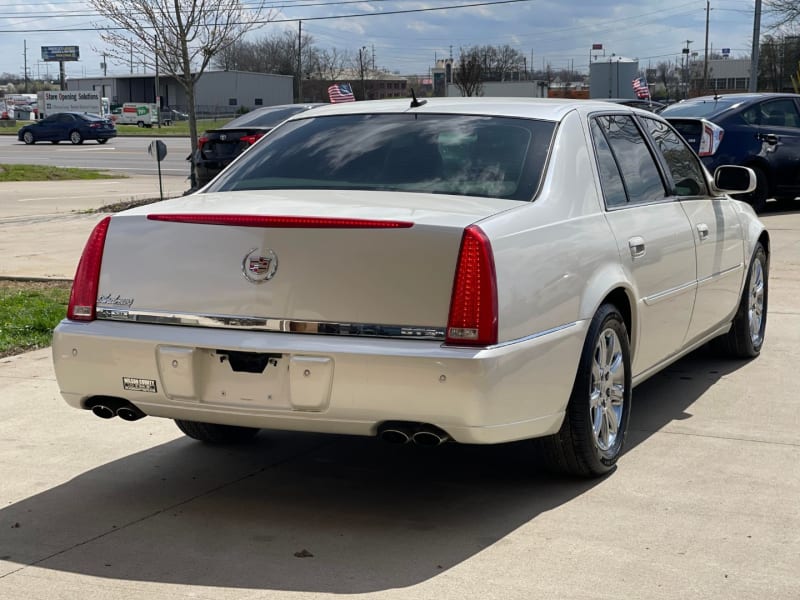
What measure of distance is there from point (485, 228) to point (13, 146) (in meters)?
47.5

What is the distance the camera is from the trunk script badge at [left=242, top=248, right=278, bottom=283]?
4.33 m

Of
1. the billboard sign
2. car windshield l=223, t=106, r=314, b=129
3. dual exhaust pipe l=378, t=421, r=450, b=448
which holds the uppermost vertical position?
the billboard sign

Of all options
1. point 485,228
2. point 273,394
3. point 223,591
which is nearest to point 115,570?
point 223,591

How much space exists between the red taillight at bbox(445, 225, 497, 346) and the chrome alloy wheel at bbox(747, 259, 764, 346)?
3.61 metres

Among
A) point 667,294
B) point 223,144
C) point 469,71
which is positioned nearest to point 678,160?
point 667,294

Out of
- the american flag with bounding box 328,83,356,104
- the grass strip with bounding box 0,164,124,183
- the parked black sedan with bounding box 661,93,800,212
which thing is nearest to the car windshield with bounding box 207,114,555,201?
the parked black sedan with bounding box 661,93,800,212

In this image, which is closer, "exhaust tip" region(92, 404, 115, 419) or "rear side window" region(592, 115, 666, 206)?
"exhaust tip" region(92, 404, 115, 419)

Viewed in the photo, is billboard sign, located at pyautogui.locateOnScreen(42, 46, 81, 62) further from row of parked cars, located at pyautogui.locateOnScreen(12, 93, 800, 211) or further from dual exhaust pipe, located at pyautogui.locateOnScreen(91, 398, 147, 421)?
dual exhaust pipe, located at pyautogui.locateOnScreen(91, 398, 147, 421)

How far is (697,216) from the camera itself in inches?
248

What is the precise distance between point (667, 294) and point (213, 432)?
227 centimetres

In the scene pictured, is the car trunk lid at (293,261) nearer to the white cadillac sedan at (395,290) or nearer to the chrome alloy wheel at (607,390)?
the white cadillac sedan at (395,290)

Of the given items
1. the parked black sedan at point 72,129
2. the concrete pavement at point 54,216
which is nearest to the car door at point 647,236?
the concrete pavement at point 54,216

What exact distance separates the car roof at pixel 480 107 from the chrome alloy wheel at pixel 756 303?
207cm

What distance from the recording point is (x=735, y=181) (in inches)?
266
